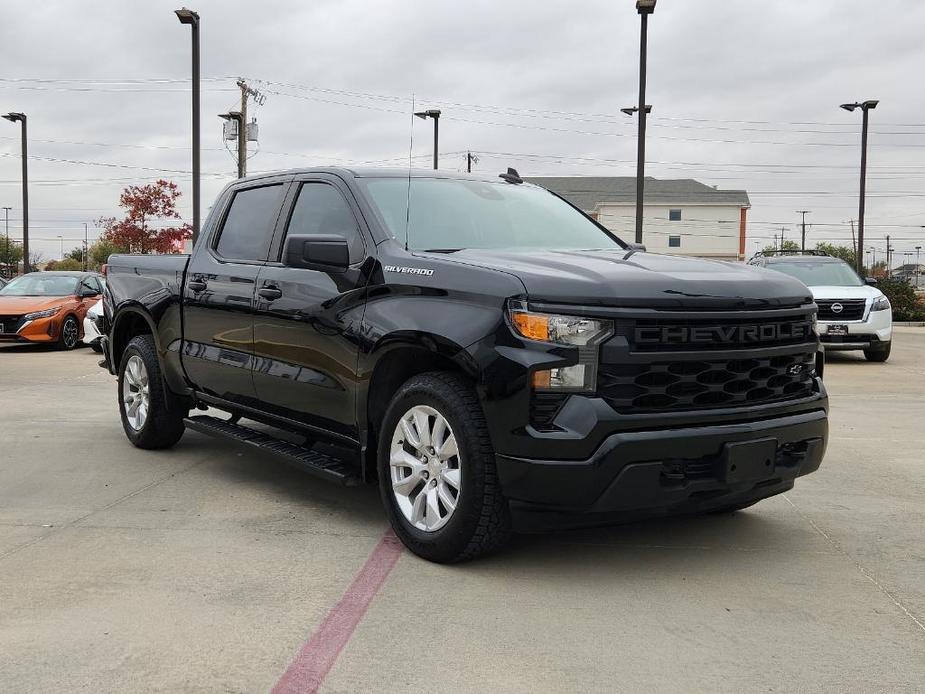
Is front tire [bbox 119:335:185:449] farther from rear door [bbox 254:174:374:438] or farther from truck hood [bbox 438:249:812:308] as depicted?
truck hood [bbox 438:249:812:308]

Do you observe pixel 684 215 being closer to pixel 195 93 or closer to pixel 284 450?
pixel 195 93

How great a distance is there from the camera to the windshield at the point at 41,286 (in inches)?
669

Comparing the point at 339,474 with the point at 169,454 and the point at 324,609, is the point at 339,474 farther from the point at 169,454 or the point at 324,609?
the point at 169,454

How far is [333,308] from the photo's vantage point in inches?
188

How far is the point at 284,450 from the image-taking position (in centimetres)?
520

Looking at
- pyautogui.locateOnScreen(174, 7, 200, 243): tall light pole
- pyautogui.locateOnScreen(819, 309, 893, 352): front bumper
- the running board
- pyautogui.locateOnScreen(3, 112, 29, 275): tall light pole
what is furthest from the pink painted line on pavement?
pyautogui.locateOnScreen(3, 112, 29, 275): tall light pole

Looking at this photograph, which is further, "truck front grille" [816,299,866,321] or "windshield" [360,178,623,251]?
"truck front grille" [816,299,866,321]

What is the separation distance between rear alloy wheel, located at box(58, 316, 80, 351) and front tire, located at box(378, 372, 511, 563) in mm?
13017

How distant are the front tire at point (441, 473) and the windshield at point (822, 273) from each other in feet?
38.7

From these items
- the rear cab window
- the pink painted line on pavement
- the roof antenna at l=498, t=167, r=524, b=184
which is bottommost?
the pink painted line on pavement

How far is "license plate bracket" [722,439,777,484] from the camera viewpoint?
12.8 feet

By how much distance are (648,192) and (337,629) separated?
69.2 meters

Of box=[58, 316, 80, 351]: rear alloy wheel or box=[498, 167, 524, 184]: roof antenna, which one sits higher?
box=[498, 167, 524, 184]: roof antenna

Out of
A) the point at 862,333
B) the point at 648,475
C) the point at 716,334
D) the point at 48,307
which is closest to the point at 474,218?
the point at 716,334
